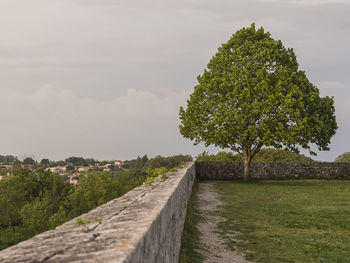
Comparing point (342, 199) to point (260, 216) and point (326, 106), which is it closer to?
point (260, 216)

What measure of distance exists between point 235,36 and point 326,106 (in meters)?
9.05

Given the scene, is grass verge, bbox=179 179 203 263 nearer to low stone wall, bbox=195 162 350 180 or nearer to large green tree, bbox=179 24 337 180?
large green tree, bbox=179 24 337 180

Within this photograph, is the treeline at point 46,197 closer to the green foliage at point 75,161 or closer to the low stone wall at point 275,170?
the low stone wall at point 275,170

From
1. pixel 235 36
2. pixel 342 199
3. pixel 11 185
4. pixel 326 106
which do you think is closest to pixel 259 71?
pixel 235 36

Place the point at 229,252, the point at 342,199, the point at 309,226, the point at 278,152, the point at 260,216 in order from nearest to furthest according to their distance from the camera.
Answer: the point at 229,252 < the point at 309,226 < the point at 260,216 < the point at 342,199 < the point at 278,152

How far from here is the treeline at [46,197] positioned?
24.3 metres

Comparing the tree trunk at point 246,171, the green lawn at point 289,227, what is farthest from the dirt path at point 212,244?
the tree trunk at point 246,171

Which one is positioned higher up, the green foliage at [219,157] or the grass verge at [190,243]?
the green foliage at [219,157]

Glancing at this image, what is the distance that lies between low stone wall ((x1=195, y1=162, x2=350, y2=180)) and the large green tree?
2126 mm

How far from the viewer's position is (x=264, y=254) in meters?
8.41

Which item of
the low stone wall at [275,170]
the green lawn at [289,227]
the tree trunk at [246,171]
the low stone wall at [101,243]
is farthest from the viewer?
the low stone wall at [275,170]

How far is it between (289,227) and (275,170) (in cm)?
2085

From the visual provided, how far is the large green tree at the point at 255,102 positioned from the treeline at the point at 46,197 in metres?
4.26

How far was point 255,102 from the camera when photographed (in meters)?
24.6
